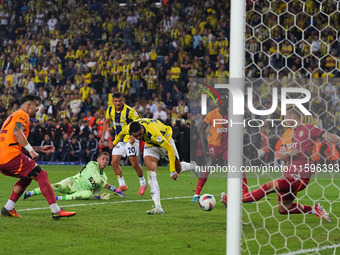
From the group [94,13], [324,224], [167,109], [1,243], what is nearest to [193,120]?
[167,109]

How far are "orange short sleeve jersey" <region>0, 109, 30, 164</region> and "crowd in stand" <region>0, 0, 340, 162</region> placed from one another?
11199 mm

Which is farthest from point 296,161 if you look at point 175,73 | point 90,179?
point 175,73

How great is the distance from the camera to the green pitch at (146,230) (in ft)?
19.7

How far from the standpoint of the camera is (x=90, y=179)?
10297mm

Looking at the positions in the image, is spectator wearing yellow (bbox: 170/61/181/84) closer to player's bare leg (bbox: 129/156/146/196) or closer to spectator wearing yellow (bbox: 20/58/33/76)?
spectator wearing yellow (bbox: 20/58/33/76)

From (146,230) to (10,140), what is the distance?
2196 millimetres

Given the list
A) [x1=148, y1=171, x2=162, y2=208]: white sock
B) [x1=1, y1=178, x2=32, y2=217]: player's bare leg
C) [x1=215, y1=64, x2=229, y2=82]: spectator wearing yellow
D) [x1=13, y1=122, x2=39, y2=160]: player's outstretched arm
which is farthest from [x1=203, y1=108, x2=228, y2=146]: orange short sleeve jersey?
[x1=215, y1=64, x2=229, y2=82]: spectator wearing yellow

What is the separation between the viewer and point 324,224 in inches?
302

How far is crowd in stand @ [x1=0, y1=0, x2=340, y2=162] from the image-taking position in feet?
66.8

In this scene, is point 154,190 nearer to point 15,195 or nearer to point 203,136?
point 15,195

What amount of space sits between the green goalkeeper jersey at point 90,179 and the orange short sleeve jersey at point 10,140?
265 centimetres

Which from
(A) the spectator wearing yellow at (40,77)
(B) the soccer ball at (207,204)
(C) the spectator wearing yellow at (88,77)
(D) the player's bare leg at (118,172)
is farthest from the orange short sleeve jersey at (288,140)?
(A) the spectator wearing yellow at (40,77)

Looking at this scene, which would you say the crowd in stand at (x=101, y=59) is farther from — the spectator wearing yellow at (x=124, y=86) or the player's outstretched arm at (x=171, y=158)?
the player's outstretched arm at (x=171, y=158)

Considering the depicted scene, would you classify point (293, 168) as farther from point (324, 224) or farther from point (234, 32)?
point (234, 32)
